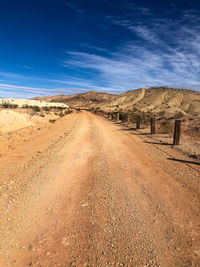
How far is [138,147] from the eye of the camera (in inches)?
323

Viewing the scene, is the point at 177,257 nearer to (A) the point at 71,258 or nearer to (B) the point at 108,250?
(B) the point at 108,250

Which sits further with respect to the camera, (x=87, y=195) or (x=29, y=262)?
(x=87, y=195)

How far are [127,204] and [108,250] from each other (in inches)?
48.2

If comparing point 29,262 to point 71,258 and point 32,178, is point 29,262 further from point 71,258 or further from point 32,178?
point 32,178

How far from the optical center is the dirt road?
7.85 feet

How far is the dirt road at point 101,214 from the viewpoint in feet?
7.85

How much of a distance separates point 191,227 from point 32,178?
439 centimetres

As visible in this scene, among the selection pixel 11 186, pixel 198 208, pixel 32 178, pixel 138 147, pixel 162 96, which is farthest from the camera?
pixel 162 96

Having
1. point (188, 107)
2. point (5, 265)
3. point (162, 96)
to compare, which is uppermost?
point (162, 96)

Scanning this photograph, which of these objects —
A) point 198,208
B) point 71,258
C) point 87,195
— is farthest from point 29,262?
point 198,208

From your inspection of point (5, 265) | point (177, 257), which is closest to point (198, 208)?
point (177, 257)

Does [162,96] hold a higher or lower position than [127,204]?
higher

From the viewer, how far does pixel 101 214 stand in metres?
3.23

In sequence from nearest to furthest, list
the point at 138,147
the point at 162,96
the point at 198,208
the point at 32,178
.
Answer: the point at 198,208, the point at 32,178, the point at 138,147, the point at 162,96
